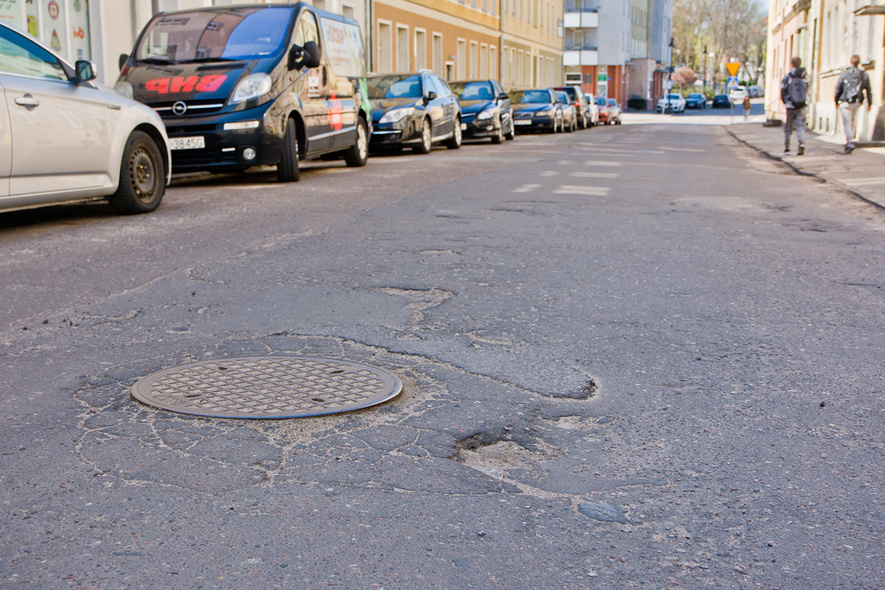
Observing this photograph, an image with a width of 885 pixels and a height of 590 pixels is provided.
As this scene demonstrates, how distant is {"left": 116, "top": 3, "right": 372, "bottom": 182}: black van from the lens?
1227 centimetres

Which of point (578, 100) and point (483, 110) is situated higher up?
point (578, 100)

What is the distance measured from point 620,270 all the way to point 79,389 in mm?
3864

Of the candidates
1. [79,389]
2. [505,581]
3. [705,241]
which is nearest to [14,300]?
[79,389]

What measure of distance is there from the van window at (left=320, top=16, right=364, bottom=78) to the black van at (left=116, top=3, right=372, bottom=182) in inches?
1.8

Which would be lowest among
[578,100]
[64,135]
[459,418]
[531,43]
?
[459,418]

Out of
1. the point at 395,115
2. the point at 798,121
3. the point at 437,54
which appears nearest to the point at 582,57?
the point at 437,54

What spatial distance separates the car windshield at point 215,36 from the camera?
1311 cm

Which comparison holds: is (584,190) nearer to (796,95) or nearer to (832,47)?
(796,95)

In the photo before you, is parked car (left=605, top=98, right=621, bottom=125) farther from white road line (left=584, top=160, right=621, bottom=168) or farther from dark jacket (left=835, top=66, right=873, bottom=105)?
white road line (left=584, top=160, right=621, bottom=168)

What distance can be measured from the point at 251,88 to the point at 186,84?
804 mm

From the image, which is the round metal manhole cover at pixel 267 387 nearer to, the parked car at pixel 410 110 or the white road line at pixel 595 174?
the white road line at pixel 595 174

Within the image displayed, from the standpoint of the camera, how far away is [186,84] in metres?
12.4

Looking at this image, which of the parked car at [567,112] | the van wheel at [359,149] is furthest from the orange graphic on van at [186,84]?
the parked car at [567,112]

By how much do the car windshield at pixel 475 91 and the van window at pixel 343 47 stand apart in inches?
498
